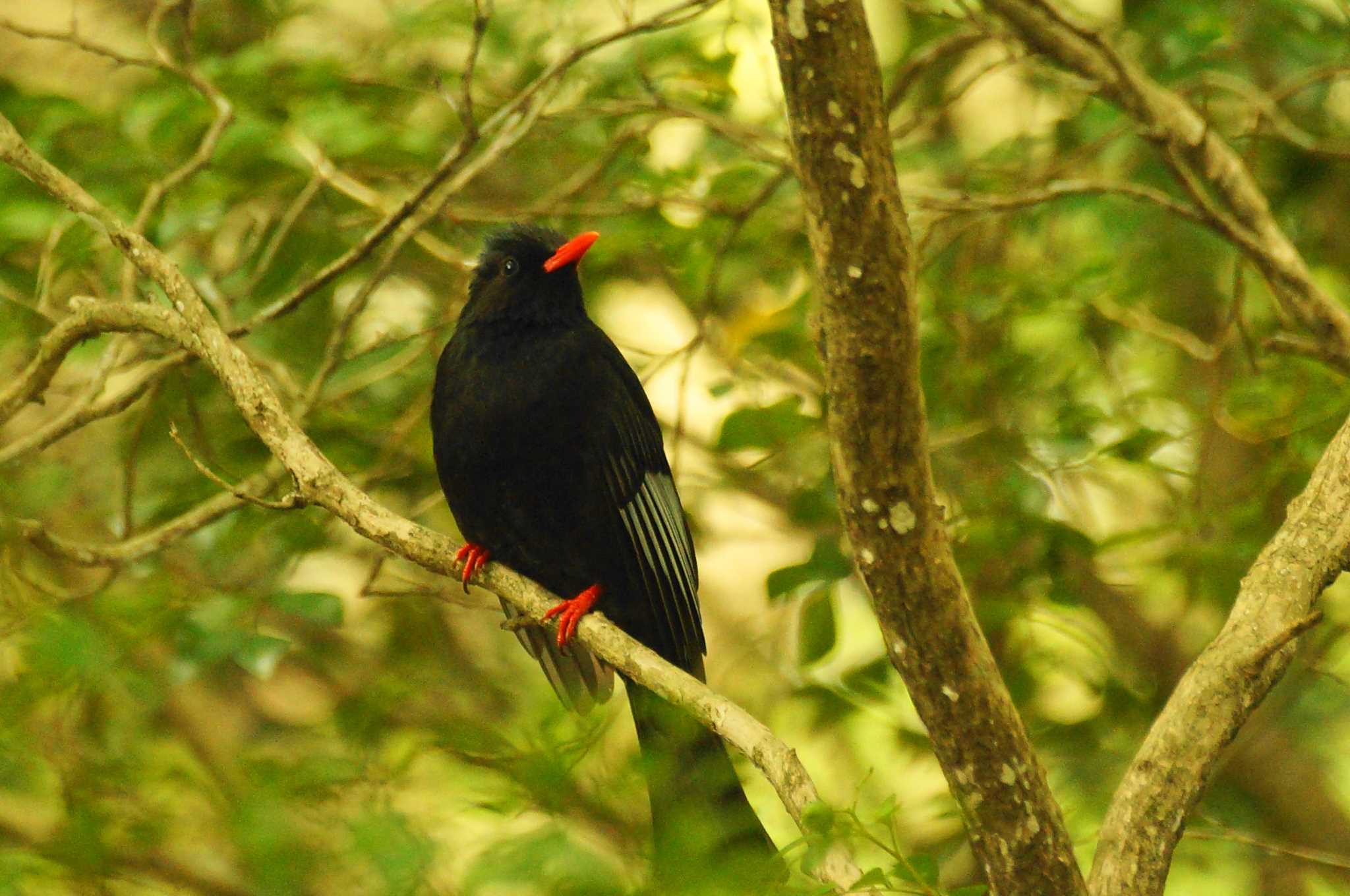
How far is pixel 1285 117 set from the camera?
4.42 m

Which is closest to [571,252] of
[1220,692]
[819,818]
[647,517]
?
[647,517]

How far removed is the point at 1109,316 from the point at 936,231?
2.03ft

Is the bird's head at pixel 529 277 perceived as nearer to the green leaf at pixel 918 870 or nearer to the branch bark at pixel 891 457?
the branch bark at pixel 891 457

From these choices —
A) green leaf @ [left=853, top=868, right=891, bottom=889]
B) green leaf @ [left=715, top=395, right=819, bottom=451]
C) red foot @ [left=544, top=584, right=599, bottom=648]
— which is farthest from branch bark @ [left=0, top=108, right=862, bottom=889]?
green leaf @ [left=715, top=395, right=819, bottom=451]

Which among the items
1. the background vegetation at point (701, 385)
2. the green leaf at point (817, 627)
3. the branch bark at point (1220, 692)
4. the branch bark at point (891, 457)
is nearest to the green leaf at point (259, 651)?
the background vegetation at point (701, 385)

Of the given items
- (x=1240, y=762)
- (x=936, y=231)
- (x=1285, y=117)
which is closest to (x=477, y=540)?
(x=936, y=231)

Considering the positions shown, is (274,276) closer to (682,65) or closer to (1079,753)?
(682,65)

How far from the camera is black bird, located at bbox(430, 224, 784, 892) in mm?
3363

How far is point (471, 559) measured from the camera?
3283mm

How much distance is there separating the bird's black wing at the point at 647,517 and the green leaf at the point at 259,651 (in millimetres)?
817

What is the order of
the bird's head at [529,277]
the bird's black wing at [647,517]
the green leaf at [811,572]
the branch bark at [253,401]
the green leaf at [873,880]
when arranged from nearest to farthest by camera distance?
the green leaf at [873,880]
the branch bark at [253,401]
the green leaf at [811,572]
the bird's black wing at [647,517]
the bird's head at [529,277]

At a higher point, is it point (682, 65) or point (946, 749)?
point (682, 65)

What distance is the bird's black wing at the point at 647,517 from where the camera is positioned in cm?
343

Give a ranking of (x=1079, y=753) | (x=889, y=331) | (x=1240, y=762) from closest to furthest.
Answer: (x=889, y=331) < (x=1079, y=753) < (x=1240, y=762)
